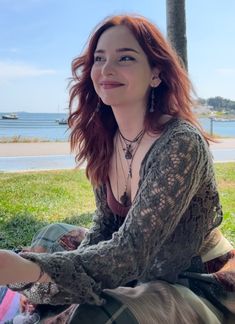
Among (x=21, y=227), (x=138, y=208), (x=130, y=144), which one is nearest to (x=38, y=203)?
(x=21, y=227)

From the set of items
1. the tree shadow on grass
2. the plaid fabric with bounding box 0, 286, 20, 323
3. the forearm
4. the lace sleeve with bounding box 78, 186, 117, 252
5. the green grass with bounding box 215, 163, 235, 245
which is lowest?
the green grass with bounding box 215, 163, 235, 245

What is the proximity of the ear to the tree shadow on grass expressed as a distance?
1.47 m

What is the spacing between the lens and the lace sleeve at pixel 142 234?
106 centimetres

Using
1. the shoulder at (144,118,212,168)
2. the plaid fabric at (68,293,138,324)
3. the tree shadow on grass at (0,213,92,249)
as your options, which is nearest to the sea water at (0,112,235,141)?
the tree shadow on grass at (0,213,92,249)

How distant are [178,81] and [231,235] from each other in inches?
63.6

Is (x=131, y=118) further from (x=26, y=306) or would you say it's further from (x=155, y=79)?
(x=26, y=306)

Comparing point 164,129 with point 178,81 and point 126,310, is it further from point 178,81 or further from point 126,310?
point 126,310

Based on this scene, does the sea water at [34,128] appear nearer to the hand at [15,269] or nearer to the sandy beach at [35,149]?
the sandy beach at [35,149]

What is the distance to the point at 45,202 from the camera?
3568 mm

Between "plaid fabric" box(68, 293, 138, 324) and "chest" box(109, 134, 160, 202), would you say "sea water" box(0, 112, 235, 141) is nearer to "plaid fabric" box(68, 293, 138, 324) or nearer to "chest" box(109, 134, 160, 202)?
"chest" box(109, 134, 160, 202)

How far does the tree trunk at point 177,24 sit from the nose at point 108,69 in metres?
1.45

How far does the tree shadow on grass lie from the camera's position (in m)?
2.63

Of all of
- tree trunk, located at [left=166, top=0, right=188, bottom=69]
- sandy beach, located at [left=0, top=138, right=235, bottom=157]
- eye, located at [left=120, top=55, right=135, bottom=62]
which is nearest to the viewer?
eye, located at [left=120, top=55, right=135, bottom=62]

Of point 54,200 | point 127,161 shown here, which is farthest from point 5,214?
point 127,161
